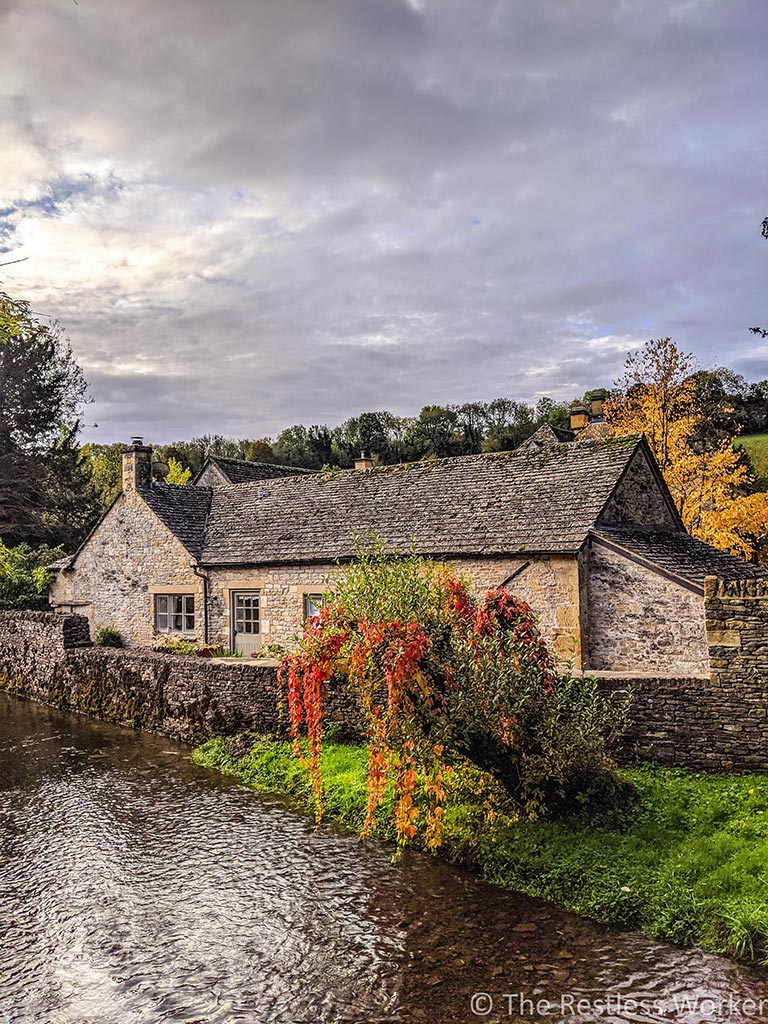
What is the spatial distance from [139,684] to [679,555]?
44.1 ft

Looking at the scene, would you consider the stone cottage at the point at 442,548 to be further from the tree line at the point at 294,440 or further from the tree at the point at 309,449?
the tree at the point at 309,449

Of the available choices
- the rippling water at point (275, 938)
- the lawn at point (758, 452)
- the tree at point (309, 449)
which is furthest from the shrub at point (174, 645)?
the tree at point (309, 449)

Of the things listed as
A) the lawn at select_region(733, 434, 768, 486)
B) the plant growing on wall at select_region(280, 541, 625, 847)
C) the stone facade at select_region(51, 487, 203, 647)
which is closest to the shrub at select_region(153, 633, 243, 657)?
the stone facade at select_region(51, 487, 203, 647)

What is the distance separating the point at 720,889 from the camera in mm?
7625

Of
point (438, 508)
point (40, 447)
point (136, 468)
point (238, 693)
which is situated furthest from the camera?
point (40, 447)

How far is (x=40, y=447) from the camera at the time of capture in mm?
41312

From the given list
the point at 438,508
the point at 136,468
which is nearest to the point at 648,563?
the point at 438,508

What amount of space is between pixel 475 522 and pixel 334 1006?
1259cm

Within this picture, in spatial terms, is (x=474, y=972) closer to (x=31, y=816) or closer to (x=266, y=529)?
(x=31, y=816)

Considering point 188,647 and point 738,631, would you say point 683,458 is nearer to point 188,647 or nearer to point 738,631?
point 738,631

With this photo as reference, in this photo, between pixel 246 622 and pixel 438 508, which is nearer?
pixel 438 508

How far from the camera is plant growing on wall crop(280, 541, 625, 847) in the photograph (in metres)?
8.70

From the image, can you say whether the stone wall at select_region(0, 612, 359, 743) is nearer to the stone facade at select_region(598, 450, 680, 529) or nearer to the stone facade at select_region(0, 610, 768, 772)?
the stone facade at select_region(0, 610, 768, 772)

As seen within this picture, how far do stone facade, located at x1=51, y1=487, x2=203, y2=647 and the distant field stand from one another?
1401 inches
